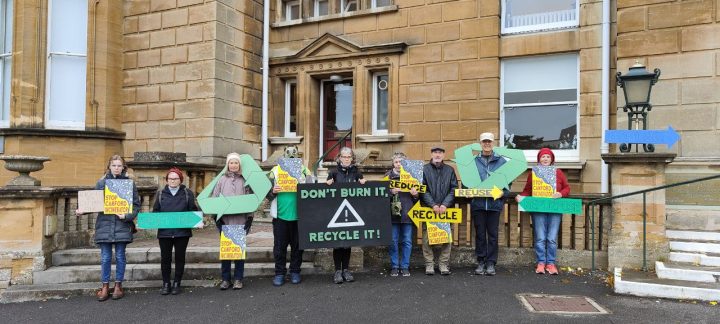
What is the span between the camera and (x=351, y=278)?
6945 millimetres

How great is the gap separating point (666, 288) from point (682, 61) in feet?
15.2

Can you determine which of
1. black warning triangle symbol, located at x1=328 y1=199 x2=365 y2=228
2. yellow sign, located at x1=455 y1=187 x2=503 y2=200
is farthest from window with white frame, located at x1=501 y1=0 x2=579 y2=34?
black warning triangle symbol, located at x1=328 y1=199 x2=365 y2=228

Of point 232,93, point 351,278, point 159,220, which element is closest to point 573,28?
point 351,278

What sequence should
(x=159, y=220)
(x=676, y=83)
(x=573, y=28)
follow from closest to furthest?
(x=159, y=220) < (x=676, y=83) < (x=573, y=28)

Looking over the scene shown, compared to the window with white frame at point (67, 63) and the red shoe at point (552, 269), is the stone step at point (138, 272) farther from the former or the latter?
the window with white frame at point (67, 63)

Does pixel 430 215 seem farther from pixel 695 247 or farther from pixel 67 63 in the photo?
pixel 67 63

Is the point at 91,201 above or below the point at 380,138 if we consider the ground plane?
below

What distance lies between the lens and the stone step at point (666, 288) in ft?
19.6

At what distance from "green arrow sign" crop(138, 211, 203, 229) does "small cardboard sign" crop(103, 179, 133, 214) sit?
0.26 meters

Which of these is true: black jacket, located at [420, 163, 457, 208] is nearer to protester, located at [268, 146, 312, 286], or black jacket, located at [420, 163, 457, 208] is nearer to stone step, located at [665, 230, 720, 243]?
protester, located at [268, 146, 312, 286]

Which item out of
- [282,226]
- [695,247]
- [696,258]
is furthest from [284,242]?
[695,247]

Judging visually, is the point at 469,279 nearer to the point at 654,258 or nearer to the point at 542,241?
the point at 542,241

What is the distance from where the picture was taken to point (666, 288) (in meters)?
6.11

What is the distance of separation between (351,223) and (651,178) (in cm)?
431
